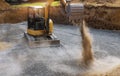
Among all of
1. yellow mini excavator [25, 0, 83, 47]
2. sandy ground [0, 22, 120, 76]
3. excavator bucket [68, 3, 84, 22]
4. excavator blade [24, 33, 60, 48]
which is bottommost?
sandy ground [0, 22, 120, 76]

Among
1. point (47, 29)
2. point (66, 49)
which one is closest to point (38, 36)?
point (47, 29)

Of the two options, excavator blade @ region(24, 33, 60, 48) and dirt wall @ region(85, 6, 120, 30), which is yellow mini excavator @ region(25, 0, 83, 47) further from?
dirt wall @ region(85, 6, 120, 30)

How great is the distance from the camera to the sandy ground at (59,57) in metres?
9.39

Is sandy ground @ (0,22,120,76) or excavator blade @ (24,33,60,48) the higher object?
excavator blade @ (24,33,60,48)

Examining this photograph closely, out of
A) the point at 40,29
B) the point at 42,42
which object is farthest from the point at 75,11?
the point at 40,29

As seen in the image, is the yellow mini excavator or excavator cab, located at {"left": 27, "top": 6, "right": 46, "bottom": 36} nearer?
the yellow mini excavator

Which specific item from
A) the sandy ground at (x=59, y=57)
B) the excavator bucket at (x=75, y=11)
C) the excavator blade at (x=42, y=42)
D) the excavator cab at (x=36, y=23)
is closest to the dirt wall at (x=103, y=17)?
the sandy ground at (x=59, y=57)

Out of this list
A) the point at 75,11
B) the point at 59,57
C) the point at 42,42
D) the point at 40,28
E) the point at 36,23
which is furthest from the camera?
the point at 40,28

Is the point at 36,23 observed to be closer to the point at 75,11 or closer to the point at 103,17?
the point at 75,11

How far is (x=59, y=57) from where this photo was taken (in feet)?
36.2

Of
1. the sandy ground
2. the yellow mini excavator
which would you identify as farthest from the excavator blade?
the sandy ground

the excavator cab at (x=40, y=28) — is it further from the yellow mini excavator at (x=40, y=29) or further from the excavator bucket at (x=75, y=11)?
the excavator bucket at (x=75, y=11)

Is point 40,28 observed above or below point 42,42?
above

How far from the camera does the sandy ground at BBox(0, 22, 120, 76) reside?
939 cm
